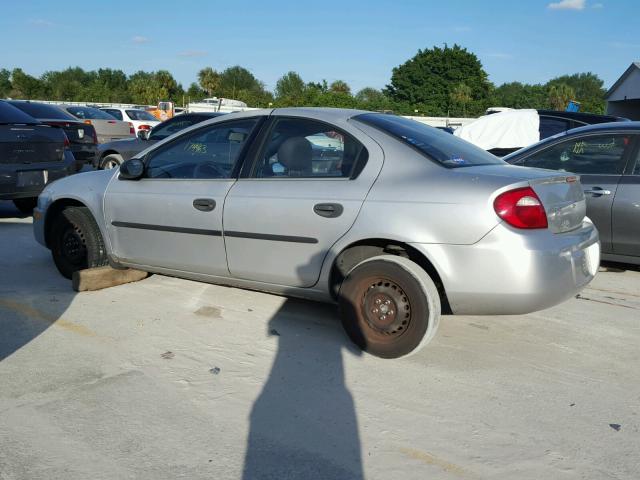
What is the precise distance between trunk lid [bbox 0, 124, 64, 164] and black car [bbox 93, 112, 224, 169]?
10.4 ft

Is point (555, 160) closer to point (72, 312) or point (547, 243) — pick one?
point (547, 243)

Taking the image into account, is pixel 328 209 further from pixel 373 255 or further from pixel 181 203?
pixel 181 203

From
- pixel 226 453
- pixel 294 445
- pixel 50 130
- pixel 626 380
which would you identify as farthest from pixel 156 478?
pixel 50 130

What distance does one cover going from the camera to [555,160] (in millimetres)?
6543

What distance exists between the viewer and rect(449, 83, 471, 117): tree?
198 ft

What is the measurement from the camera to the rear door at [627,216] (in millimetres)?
5730

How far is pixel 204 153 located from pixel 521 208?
2493mm

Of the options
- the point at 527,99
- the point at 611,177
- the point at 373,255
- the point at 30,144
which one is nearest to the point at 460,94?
the point at 527,99

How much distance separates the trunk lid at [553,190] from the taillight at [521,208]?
0.05 m

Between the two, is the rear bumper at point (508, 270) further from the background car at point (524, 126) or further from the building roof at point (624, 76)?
the building roof at point (624, 76)

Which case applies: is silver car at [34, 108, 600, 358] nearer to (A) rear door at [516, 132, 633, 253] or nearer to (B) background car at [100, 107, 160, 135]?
(A) rear door at [516, 132, 633, 253]

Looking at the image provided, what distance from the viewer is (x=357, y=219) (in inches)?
151

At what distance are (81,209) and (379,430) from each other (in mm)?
3532

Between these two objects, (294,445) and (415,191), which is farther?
(415,191)
